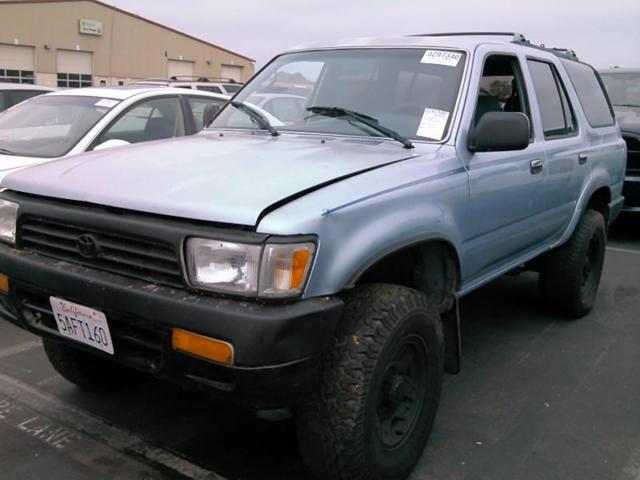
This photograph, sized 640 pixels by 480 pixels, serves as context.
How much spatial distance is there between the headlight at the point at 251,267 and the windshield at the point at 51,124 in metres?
3.46

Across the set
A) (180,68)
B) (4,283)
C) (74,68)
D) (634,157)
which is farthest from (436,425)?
(180,68)

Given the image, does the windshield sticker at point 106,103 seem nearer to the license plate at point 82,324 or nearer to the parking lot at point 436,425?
the parking lot at point 436,425

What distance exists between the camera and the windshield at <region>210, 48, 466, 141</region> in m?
3.11

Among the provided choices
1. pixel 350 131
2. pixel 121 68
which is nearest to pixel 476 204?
pixel 350 131

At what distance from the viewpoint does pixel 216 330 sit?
Answer: 1.98 metres

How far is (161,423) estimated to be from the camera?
307cm

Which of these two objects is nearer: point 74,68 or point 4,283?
point 4,283

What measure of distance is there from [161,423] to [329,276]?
1470mm

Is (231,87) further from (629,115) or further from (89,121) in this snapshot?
(89,121)

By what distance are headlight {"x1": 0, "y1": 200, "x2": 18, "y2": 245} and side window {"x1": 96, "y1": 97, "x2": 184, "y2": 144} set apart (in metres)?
2.65

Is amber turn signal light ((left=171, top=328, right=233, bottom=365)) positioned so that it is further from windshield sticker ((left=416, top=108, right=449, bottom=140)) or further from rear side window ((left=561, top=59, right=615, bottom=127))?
rear side window ((left=561, top=59, right=615, bottom=127))

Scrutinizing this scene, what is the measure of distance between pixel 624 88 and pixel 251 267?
7986 mm

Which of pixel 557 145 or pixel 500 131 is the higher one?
pixel 500 131

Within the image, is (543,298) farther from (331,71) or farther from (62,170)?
(62,170)
